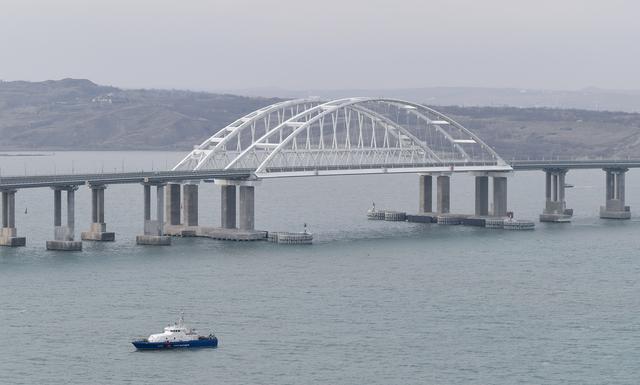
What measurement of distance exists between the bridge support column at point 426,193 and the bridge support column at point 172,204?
22.7 meters

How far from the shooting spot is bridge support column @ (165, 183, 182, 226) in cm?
9781

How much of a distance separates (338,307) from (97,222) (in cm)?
2964

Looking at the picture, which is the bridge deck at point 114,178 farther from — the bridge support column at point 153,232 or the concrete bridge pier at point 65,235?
the bridge support column at point 153,232

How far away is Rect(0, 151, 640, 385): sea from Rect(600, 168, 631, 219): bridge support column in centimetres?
1110

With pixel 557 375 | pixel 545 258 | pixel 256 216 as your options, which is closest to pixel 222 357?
pixel 557 375

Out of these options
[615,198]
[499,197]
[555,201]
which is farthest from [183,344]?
[615,198]

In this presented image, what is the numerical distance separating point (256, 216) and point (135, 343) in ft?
193

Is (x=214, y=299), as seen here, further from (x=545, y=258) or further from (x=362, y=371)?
(x=545, y=258)

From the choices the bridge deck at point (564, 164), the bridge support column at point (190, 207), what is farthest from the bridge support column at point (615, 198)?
the bridge support column at point (190, 207)

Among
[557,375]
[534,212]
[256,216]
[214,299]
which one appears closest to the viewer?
[557,375]

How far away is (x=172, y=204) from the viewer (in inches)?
3863

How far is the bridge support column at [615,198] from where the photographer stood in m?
117

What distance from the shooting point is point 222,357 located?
55.8 metres

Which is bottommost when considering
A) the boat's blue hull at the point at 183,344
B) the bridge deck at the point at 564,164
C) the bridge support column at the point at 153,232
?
the boat's blue hull at the point at 183,344
